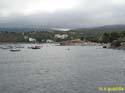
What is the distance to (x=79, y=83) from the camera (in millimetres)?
47188

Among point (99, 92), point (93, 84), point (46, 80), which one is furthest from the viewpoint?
point (46, 80)

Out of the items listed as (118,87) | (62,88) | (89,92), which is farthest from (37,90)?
(118,87)

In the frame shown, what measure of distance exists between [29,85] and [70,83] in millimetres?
6779

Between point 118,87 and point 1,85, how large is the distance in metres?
18.7

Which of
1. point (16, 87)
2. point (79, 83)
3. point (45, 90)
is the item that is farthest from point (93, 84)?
point (16, 87)

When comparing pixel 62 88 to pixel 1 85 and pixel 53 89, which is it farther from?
pixel 1 85

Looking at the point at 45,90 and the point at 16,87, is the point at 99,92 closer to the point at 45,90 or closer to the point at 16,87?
the point at 45,90

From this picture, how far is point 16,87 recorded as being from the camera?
1742 inches

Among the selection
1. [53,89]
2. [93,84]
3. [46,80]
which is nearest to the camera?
[53,89]

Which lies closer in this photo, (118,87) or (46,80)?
(118,87)

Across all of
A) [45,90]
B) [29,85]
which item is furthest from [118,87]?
[29,85]

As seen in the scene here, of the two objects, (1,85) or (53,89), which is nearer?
(53,89)

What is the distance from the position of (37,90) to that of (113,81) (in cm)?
1399

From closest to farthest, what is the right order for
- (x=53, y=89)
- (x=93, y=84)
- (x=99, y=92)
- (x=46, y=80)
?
(x=99, y=92), (x=53, y=89), (x=93, y=84), (x=46, y=80)
